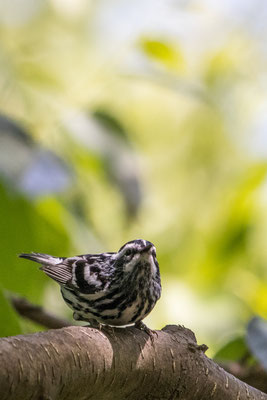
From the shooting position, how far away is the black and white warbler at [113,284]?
3465mm

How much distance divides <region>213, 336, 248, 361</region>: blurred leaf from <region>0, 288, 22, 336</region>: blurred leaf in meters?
1.67

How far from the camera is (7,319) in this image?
2938mm

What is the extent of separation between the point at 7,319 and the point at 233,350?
1786mm

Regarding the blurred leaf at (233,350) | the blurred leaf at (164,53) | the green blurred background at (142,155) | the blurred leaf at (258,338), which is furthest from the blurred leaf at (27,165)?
the blurred leaf at (164,53)

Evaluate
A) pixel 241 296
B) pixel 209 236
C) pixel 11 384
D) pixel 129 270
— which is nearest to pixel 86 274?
pixel 129 270

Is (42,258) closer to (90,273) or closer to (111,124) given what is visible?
(90,273)

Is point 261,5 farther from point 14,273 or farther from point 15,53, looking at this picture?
point 14,273

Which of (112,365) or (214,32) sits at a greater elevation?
(214,32)

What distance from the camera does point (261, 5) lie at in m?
6.89

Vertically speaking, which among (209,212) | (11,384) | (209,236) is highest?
(209,212)

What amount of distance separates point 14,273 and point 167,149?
4013 mm

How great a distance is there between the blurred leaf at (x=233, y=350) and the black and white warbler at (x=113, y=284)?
81 cm

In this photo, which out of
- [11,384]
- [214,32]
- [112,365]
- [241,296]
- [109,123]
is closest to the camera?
[11,384]

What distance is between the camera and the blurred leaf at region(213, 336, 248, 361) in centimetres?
423
